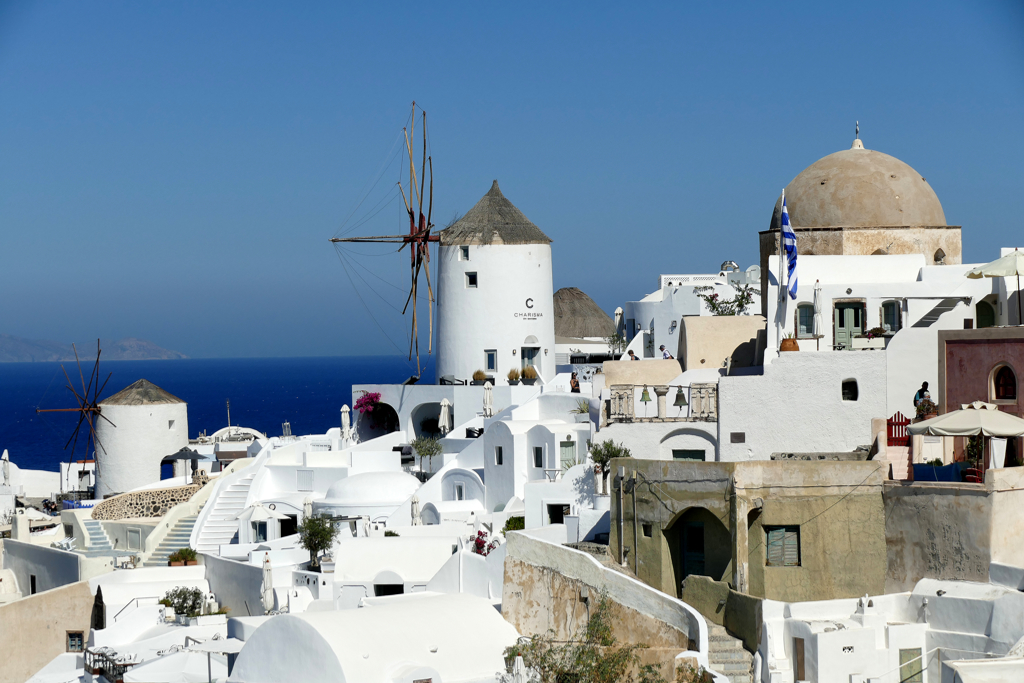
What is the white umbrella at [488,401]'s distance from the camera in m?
37.6

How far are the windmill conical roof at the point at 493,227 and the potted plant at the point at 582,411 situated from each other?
10.1 m

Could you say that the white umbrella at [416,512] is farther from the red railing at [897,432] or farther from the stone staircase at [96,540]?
the red railing at [897,432]

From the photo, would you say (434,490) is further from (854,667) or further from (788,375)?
(854,667)

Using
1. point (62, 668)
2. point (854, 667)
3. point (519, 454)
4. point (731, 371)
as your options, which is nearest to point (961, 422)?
point (854, 667)

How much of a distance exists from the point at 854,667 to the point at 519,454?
13.2 m

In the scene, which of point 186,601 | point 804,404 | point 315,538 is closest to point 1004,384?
point 804,404

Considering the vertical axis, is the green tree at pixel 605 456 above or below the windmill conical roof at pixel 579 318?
below

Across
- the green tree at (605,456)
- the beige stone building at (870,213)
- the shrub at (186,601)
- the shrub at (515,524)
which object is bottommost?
the shrub at (186,601)

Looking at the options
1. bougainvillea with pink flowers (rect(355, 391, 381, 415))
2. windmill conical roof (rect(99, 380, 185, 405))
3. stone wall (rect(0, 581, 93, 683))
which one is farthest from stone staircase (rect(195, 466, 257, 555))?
windmill conical roof (rect(99, 380, 185, 405))

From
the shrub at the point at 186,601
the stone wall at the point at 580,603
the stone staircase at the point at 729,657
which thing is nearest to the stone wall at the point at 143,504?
the shrub at the point at 186,601

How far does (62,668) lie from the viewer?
2906 cm

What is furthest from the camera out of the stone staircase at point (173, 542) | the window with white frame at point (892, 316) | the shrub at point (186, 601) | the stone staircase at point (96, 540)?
the stone staircase at point (96, 540)

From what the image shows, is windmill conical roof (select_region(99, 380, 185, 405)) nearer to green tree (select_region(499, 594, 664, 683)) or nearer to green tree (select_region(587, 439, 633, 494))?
green tree (select_region(587, 439, 633, 494))

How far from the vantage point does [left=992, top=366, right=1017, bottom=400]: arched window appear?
23078 millimetres
